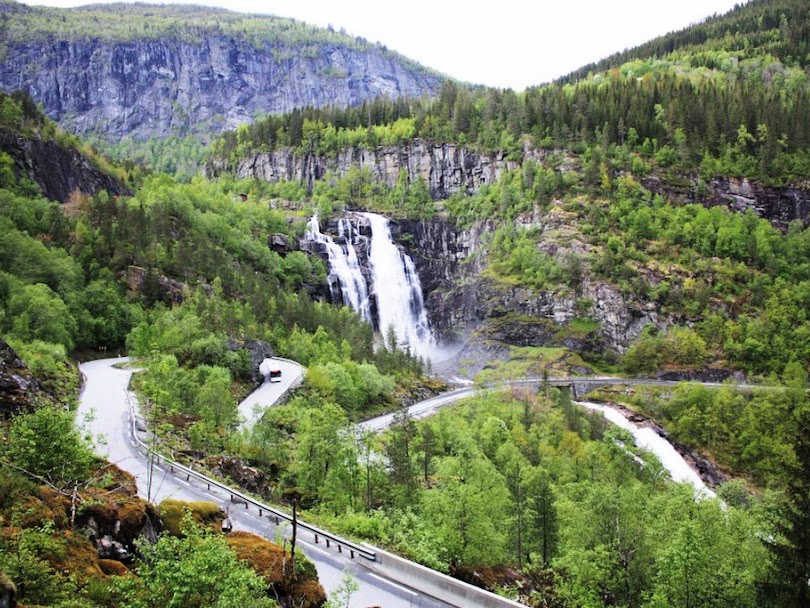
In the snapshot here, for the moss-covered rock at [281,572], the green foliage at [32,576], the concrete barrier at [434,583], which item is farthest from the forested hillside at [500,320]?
the moss-covered rock at [281,572]

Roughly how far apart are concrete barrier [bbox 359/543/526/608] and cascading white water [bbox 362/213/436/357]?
9137 centimetres

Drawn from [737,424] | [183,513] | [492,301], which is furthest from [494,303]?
[183,513]

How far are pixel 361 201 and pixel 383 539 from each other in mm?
133184

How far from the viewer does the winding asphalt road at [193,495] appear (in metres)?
17.6

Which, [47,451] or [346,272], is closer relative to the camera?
[47,451]

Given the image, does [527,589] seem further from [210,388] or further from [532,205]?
[532,205]

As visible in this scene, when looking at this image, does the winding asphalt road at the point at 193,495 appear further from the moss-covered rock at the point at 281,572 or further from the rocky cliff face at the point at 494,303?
the rocky cliff face at the point at 494,303

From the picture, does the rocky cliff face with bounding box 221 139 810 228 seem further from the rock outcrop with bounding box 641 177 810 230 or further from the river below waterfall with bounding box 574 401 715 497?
the river below waterfall with bounding box 574 401 715 497

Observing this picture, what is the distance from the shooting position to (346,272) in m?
121

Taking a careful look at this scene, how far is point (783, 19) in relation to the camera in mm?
191375

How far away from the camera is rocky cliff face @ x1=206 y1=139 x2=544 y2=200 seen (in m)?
144

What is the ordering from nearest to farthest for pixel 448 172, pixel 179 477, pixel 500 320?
pixel 179 477
pixel 500 320
pixel 448 172

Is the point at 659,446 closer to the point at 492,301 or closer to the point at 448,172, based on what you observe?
the point at 492,301

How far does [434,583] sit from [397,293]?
104572 mm
